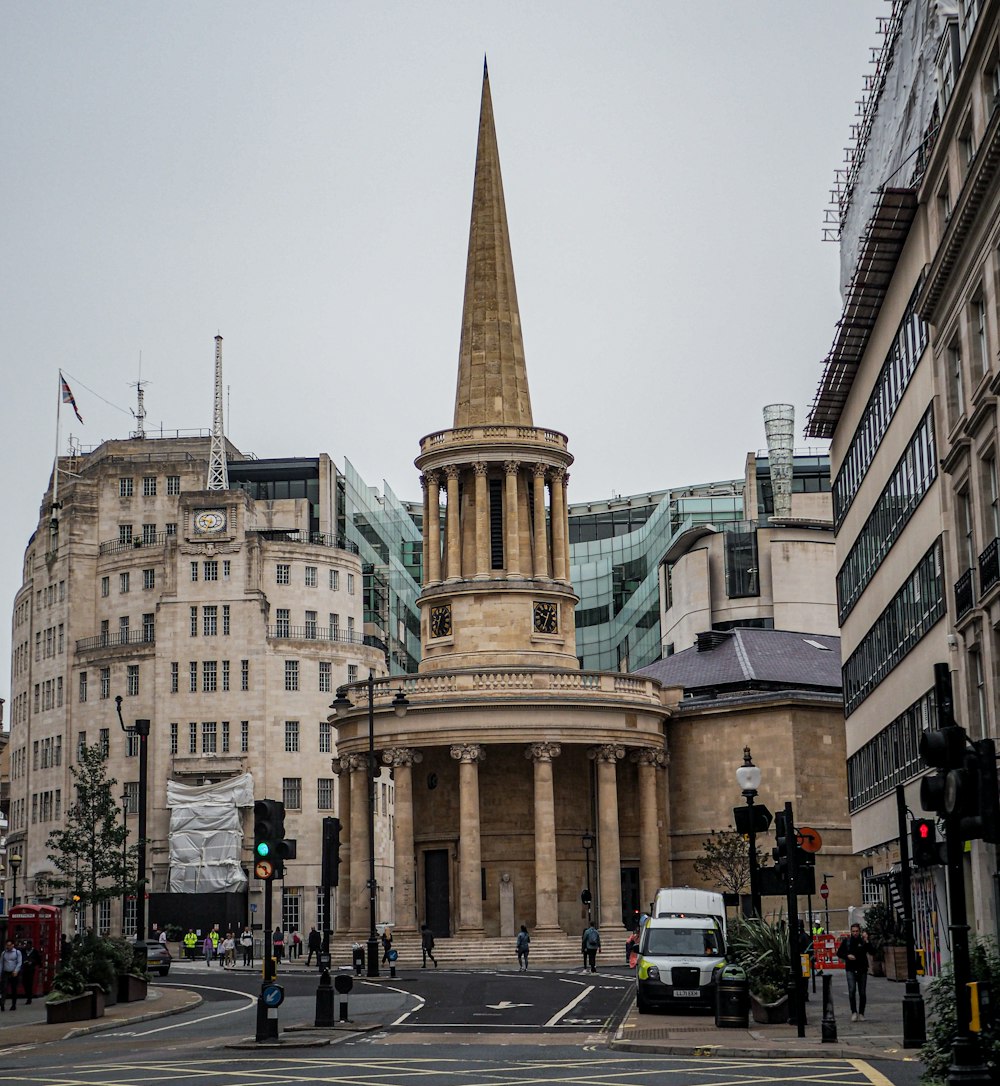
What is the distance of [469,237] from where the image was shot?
78.7m

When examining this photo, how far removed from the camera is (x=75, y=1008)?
127ft

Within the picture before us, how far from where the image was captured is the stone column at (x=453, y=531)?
75125mm

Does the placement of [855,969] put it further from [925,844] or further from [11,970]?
[11,970]

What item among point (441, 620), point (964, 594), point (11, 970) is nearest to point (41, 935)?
point (11, 970)

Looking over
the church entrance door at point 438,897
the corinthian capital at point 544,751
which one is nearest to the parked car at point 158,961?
the church entrance door at point 438,897

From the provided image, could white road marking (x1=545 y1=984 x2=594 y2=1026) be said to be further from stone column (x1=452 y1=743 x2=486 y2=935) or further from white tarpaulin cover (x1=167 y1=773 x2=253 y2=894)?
white tarpaulin cover (x1=167 y1=773 x2=253 y2=894)

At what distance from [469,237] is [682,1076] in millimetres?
60164

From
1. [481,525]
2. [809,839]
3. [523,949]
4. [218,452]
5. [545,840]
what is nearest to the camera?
[809,839]

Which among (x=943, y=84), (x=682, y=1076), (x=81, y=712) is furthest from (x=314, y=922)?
(x=682, y=1076)

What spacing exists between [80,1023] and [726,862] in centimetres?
3585

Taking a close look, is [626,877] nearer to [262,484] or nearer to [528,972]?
[528,972]

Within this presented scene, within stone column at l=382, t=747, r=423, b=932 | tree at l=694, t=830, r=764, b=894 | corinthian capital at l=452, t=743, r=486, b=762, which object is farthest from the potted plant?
stone column at l=382, t=747, r=423, b=932

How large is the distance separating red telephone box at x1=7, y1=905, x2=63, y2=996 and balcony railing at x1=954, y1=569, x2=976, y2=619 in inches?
1170

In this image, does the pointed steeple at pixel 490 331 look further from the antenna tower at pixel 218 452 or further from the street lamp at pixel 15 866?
the street lamp at pixel 15 866
